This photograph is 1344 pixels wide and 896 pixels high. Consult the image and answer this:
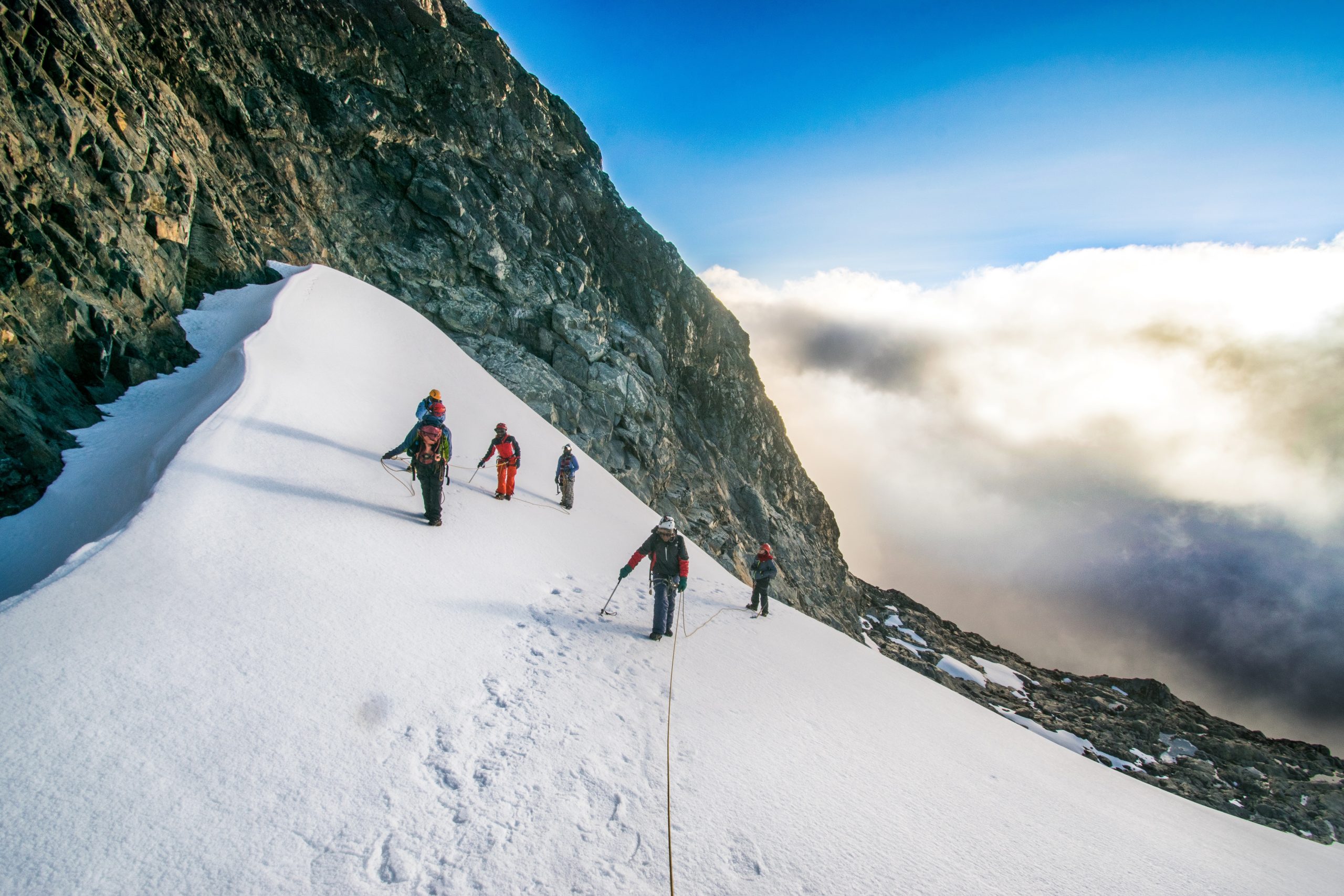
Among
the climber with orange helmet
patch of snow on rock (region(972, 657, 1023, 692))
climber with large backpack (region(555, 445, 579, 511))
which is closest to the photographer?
the climber with orange helmet

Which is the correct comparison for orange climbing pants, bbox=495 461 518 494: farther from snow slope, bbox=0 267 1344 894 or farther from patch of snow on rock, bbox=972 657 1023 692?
patch of snow on rock, bbox=972 657 1023 692

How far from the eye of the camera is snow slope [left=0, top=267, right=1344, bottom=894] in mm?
2969

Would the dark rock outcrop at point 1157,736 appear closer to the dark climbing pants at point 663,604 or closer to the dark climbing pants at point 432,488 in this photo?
the dark climbing pants at point 663,604

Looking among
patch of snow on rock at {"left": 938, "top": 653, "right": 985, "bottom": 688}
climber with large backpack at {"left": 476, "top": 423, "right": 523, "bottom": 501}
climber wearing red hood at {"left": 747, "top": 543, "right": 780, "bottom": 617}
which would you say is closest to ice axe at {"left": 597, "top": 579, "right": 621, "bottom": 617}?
climber wearing red hood at {"left": 747, "top": 543, "right": 780, "bottom": 617}

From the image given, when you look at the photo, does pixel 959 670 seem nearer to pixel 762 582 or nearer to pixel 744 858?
pixel 762 582

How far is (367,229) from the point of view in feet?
84.9

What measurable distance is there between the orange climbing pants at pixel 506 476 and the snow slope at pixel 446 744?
190 cm

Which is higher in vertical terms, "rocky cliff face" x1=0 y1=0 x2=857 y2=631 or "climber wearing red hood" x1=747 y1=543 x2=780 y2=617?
Result: "rocky cliff face" x1=0 y1=0 x2=857 y2=631

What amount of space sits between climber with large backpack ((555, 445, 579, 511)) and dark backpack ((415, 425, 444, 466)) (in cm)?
402

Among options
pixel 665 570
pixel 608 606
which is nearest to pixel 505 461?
pixel 608 606

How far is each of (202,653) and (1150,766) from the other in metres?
53.1

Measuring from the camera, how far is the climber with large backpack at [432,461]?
7.62 m

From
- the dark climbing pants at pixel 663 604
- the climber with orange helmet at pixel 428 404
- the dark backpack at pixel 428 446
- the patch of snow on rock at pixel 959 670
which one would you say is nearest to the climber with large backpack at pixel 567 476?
the climber with orange helmet at pixel 428 404

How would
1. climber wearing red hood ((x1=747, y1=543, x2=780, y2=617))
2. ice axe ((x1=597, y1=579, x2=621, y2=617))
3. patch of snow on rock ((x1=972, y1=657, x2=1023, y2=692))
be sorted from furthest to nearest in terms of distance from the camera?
1. patch of snow on rock ((x1=972, y1=657, x2=1023, y2=692))
2. climber wearing red hood ((x1=747, y1=543, x2=780, y2=617))
3. ice axe ((x1=597, y1=579, x2=621, y2=617))
